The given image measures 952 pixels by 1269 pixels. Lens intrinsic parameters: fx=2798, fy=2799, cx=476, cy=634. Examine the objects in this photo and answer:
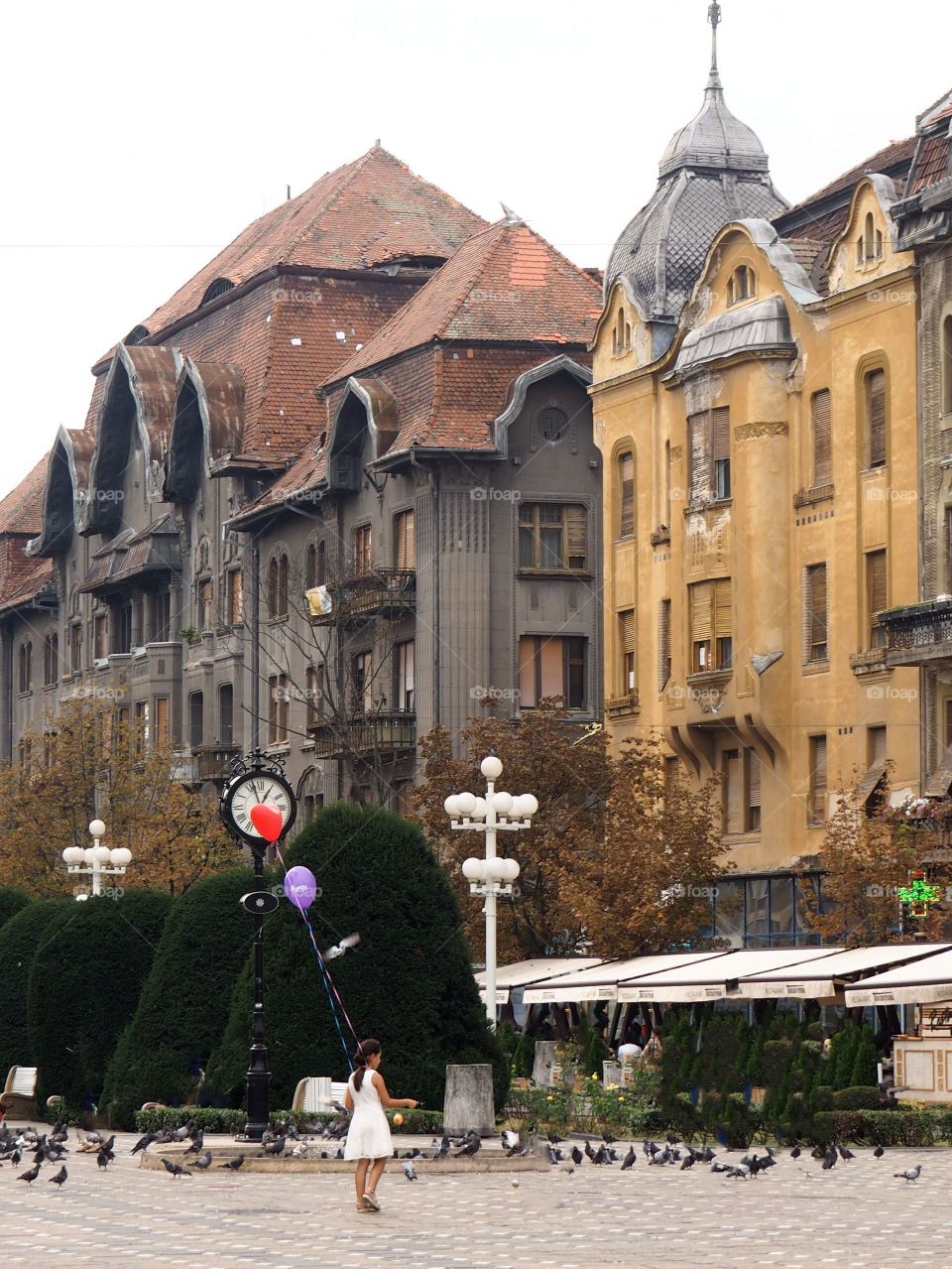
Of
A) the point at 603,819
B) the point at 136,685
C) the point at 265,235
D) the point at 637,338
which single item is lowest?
the point at 603,819

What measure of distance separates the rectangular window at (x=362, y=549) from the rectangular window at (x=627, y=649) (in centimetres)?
925

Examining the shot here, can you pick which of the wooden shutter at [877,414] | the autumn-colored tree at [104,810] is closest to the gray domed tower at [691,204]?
the wooden shutter at [877,414]

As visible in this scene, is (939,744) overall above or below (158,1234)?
above

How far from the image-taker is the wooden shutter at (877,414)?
1973 inches

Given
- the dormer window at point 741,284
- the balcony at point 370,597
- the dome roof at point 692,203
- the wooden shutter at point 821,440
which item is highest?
the dome roof at point 692,203

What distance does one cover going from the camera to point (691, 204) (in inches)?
2335

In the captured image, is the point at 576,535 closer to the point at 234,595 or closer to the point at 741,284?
the point at 741,284

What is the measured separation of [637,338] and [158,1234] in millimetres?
40671

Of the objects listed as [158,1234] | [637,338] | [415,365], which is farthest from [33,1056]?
[415,365]

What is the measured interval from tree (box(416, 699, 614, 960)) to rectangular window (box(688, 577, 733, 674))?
263 cm

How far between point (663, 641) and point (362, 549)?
13220 millimetres

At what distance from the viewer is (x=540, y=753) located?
53938 millimetres

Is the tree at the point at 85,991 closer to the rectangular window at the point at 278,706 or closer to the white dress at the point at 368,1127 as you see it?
the white dress at the point at 368,1127

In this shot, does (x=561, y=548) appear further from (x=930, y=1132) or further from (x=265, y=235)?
(x=930, y=1132)
